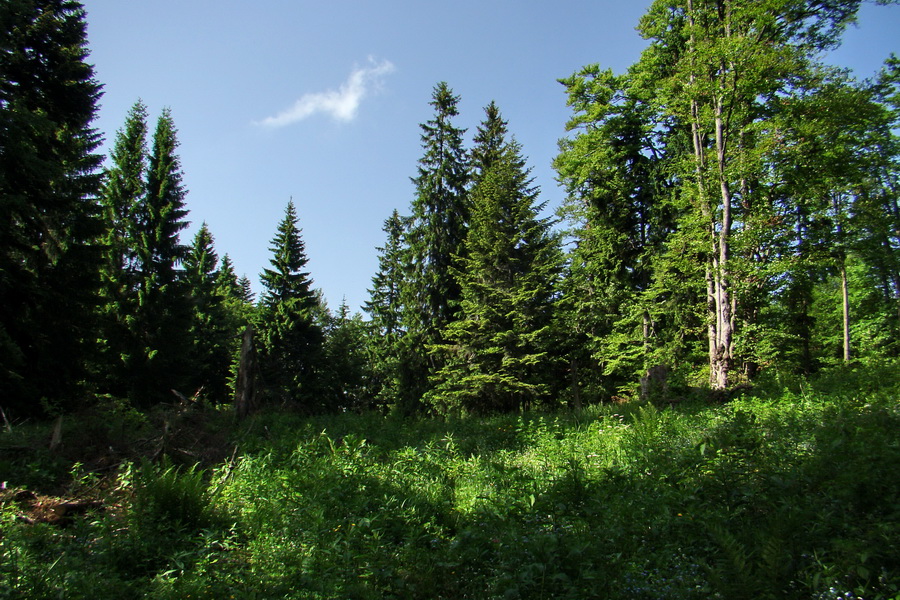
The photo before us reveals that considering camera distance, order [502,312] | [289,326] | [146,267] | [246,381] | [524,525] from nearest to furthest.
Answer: [524,525] → [246,381] → [502,312] → [146,267] → [289,326]

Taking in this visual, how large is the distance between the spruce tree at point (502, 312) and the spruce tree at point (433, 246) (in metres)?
1.25

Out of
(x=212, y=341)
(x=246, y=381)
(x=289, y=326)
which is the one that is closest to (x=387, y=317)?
(x=289, y=326)

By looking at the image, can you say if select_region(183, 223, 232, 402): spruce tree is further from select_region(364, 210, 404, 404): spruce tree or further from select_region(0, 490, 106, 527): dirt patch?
select_region(0, 490, 106, 527): dirt patch

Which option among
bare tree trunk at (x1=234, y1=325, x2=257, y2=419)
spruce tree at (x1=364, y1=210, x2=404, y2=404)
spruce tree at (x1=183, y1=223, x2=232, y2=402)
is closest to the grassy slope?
bare tree trunk at (x1=234, y1=325, x2=257, y2=419)

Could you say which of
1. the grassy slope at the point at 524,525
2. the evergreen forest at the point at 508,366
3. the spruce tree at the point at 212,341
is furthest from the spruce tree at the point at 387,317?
the grassy slope at the point at 524,525

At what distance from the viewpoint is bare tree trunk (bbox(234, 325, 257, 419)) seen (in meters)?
12.0

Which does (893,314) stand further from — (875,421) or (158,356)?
(158,356)

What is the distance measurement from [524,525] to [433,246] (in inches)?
849

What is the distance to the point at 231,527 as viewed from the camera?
17.1 ft

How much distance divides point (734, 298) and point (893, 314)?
2037 centimetres

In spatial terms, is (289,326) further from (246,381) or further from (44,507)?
(44,507)

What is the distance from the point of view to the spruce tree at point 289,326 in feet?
97.5

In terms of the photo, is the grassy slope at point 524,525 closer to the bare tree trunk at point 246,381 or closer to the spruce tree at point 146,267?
the bare tree trunk at point 246,381

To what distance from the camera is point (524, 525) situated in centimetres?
494
